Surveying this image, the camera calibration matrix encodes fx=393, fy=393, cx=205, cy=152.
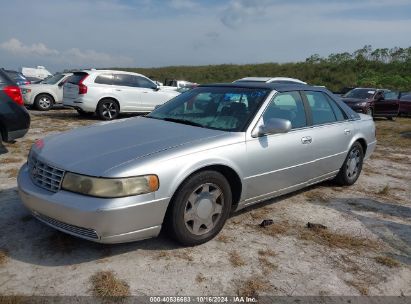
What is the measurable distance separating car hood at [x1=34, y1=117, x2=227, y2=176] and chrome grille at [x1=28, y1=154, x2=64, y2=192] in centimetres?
5

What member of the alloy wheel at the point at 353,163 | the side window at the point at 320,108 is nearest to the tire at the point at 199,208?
the side window at the point at 320,108

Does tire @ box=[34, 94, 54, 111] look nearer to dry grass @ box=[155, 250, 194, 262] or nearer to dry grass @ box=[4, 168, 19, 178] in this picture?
dry grass @ box=[4, 168, 19, 178]

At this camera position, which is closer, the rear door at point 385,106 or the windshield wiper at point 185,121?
the windshield wiper at point 185,121

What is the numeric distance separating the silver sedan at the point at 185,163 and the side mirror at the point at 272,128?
1 centimetres

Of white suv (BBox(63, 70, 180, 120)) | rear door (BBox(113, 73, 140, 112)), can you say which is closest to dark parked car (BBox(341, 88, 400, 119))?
white suv (BBox(63, 70, 180, 120))

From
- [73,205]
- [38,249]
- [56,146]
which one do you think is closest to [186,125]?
[56,146]

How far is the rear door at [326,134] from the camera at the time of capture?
479 centimetres

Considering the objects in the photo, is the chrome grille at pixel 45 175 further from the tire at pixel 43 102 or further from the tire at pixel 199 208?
the tire at pixel 43 102

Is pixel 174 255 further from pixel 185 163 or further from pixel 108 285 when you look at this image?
pixel 185 163

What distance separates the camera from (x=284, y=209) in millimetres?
4648

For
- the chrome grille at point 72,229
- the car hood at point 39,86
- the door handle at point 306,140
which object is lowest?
the chrome grille at point 72,229

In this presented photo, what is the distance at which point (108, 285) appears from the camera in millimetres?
2881

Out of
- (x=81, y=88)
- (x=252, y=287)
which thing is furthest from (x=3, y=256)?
(x=81, y=88)

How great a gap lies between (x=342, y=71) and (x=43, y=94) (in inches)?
1413
